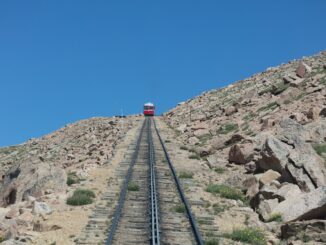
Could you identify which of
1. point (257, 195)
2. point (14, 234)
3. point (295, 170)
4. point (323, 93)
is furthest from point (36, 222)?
point (323, 93)

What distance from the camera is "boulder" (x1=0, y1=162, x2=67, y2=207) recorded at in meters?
→ 21.8

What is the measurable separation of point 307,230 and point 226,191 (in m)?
7.08

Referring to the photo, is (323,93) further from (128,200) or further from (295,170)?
(128,200)

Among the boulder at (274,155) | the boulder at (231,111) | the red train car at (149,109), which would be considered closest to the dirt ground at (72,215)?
the boulder at (274,155)

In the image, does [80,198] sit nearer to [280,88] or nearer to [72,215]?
[72,215]

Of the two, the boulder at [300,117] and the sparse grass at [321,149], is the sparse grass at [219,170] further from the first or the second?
the boulder at [300,117]

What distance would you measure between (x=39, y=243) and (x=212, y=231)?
5317 millimetres

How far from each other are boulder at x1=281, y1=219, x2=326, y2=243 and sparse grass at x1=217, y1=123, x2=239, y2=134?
23622mm

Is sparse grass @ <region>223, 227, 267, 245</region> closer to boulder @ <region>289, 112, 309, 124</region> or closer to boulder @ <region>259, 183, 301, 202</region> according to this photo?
boulder @ <region>259, 183, 301, 202</region>

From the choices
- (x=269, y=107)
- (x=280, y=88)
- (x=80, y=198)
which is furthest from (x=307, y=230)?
(x=280, y=88)

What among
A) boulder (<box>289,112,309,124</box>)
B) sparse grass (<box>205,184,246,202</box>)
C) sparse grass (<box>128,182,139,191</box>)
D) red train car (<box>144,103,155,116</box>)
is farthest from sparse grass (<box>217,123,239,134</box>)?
red train car (<box>144,103,155,116</box>)

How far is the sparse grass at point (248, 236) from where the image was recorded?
14.6m

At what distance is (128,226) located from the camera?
1543 centimetres

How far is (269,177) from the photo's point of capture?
20031 millimetres
